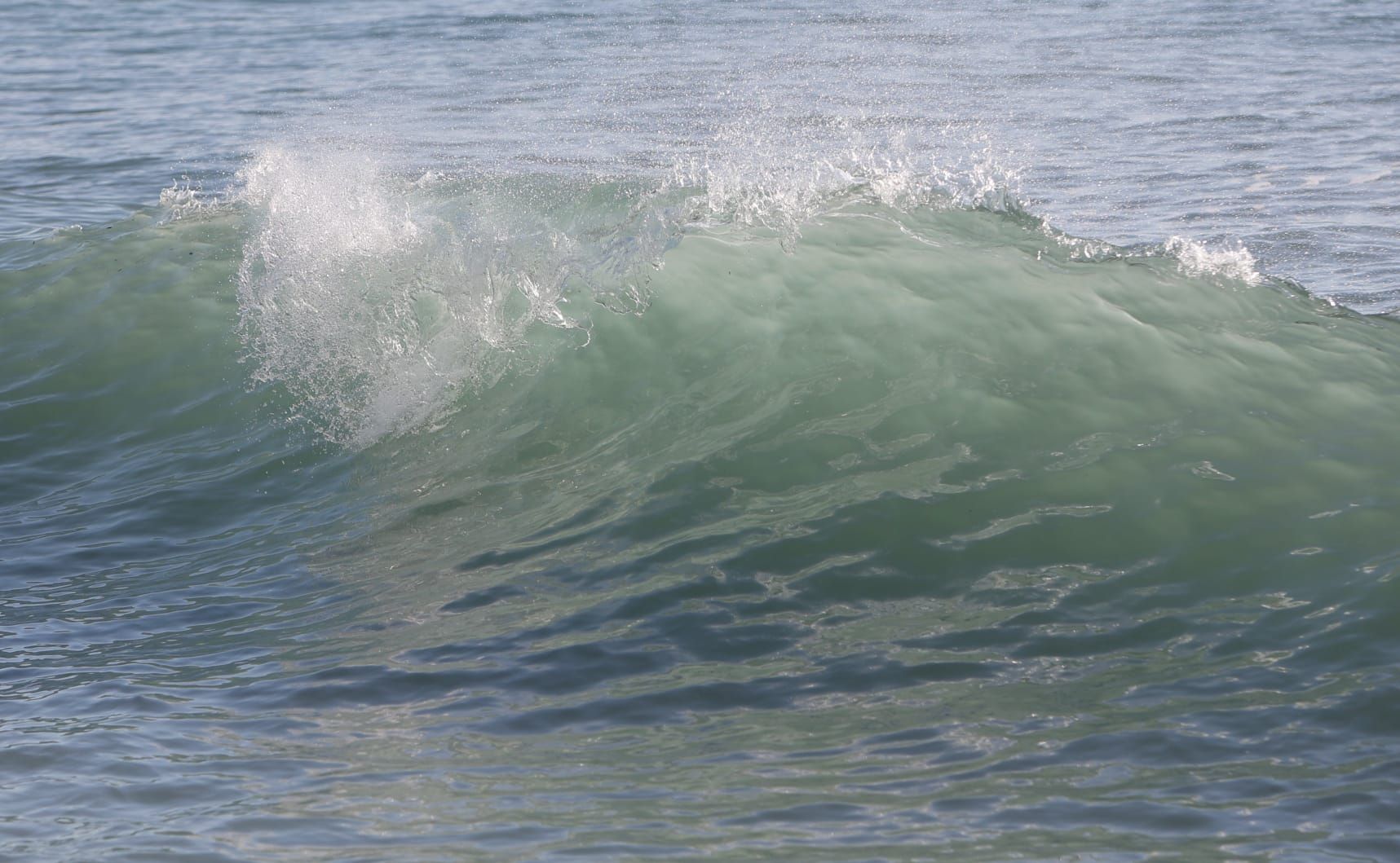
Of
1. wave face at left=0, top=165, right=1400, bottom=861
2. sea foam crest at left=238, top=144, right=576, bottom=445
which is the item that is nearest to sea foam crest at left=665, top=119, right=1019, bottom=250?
wave face at left=0, top=165, right=1400, bottom=861

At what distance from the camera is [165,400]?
26.7ft

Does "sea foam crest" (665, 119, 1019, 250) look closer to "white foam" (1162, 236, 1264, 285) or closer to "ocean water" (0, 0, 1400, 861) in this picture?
"ocean water" (0, 0, 1400, 861)

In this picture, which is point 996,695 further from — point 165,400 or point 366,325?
point 165,400

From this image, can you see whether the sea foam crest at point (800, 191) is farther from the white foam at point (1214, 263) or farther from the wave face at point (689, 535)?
the white foam at point (1214, 263)

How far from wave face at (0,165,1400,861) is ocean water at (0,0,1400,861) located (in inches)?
1.0

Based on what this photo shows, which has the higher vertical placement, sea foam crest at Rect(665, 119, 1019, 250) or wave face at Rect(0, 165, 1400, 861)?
sea foam crest at Rect(665, 119, 1019, 250)

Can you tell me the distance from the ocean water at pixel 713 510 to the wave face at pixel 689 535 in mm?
25

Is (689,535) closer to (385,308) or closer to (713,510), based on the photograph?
(713,510)

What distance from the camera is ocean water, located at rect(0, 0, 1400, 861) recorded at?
400cm

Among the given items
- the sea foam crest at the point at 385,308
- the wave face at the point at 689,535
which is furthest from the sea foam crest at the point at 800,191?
the sea foam crest at the point at 385,308

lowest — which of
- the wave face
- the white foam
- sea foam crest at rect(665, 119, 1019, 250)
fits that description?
the wave face

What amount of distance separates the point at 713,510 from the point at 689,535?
25 centimetres

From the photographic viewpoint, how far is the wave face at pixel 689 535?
13.1 feet

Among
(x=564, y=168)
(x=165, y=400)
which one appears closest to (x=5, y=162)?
(x=564, y=168)
